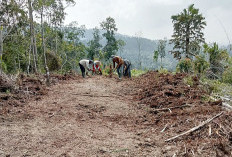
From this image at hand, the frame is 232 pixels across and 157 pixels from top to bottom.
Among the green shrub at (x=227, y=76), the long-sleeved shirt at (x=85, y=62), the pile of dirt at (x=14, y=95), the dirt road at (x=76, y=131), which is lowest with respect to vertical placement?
the dirt road at (x=76, y=131)

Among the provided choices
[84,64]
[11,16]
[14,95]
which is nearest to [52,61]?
[11,16]

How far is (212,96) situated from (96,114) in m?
2.72

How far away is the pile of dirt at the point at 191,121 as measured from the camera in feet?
7.21

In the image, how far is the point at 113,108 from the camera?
4.69m

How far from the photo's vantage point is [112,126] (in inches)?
138

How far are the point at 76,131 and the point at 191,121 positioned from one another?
1913 millimetres

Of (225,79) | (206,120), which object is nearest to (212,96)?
(206,120)

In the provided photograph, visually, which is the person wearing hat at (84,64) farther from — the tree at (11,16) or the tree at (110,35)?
the tree at (110,35)

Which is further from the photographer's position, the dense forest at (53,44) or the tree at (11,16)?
the tree at (11,16)

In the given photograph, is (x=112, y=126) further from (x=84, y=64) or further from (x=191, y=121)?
(x=84, y=64)

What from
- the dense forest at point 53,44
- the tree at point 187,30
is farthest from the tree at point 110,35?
the tree at point 187,30

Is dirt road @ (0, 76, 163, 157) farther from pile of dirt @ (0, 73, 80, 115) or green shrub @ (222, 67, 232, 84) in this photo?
green shrub @ (222, 67, 232, 84)

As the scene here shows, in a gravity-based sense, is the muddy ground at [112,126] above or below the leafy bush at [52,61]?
below

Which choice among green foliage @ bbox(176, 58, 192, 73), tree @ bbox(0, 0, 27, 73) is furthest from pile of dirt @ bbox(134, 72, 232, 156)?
tree @ bbox(0, 0, 27, 73)
